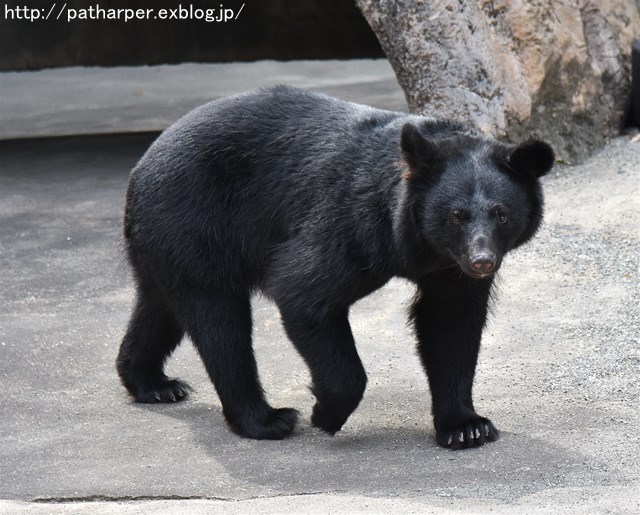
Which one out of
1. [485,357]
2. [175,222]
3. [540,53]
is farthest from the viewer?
[540,53]

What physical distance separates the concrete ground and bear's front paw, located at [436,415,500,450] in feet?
0.15

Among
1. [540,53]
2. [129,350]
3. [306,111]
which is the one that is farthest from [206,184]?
[540,53]

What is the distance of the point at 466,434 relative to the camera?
5.28m

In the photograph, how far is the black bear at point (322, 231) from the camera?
4887 millimetres

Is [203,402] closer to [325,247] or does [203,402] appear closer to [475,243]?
[325,247]

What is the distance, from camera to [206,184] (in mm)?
5582

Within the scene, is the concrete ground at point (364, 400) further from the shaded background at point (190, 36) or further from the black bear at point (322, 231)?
the shaded background at point (190, 36)

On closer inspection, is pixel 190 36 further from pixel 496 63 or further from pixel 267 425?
pixel 267 425

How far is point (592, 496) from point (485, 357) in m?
2.05

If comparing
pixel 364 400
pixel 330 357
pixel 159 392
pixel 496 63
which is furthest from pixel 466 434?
pixel 496 63

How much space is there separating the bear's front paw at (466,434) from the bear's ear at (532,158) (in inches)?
47.0

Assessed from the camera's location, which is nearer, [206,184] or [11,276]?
[206,184]

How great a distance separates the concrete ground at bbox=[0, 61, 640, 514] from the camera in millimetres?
4812

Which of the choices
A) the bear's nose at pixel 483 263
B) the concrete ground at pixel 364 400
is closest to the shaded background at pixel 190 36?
the concrete ground at pixel 364 400
